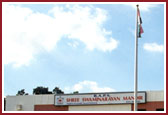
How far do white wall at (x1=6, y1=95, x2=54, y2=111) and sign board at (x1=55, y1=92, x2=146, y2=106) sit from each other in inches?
45.9

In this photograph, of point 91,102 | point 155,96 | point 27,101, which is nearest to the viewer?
point 155,96

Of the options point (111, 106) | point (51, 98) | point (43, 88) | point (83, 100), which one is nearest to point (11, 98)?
point (51, 98)

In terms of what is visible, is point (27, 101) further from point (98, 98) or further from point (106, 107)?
point (106, 107)

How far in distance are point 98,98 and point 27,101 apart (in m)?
7.83

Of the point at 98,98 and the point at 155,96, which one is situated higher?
the point at 155,96

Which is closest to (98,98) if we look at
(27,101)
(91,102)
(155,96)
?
(91,102)

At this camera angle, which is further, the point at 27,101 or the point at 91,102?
the point at 27,101

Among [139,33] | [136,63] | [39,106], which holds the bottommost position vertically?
[39,106]

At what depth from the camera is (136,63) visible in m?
Result: 21.1

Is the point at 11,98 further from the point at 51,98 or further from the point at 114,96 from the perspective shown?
the point at 114,96

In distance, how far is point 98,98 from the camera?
36375 millimetres

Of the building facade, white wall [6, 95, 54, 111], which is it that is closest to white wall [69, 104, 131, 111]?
the building facade

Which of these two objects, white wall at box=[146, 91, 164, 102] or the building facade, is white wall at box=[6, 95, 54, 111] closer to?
the building facade

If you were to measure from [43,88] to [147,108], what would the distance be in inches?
1539
